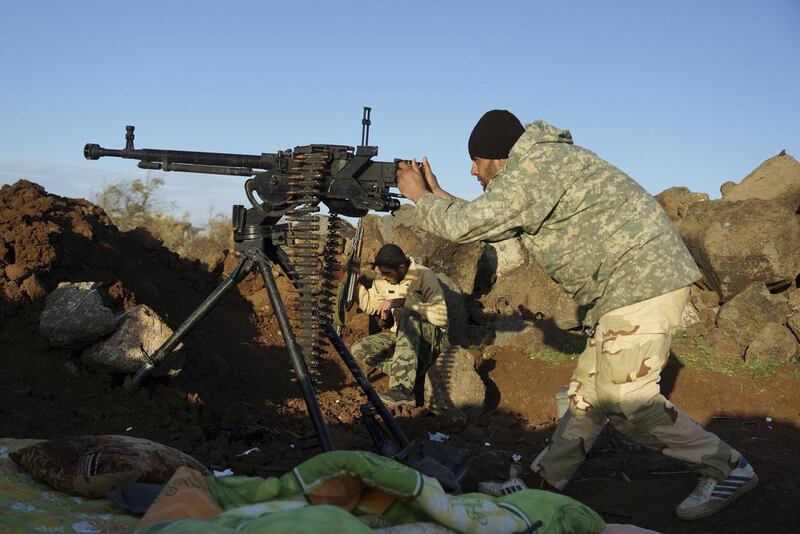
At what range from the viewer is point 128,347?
5.62m

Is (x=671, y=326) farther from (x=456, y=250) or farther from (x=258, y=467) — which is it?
(x=456, y=250)

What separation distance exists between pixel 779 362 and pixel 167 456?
24.2 ft

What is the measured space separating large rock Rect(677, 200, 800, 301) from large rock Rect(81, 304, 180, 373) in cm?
726

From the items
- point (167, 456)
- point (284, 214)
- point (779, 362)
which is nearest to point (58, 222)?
point (284, 214)

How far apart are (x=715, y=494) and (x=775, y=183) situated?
27.4 feet

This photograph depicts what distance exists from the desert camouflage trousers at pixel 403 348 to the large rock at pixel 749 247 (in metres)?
4.46

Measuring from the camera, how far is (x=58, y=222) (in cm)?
684

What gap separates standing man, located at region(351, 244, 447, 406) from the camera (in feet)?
24.5

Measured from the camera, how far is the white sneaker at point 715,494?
4.41 meters

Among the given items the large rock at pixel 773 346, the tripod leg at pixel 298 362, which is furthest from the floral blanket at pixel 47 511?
the large rock at pixel 773 346

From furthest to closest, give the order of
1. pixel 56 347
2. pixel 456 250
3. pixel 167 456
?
1. pixel 456 250
2. pixel 56 347
3. pixel 167 456

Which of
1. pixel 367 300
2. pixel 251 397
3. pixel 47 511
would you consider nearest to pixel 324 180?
pixel 47 511

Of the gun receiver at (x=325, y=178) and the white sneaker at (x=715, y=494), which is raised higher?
the gun receiver at (x=325, y=178)

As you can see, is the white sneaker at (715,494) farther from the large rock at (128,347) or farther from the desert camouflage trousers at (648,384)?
the large rock at (128,347)
